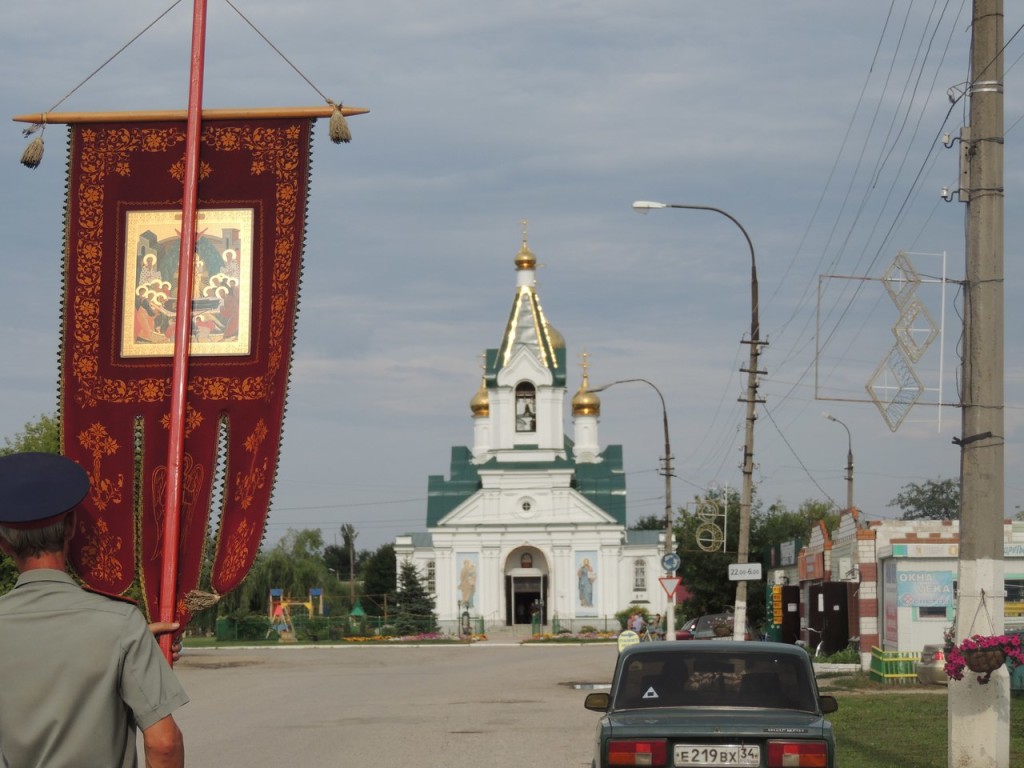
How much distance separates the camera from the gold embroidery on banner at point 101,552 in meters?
9.58

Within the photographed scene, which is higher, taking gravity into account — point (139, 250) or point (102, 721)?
point (139, 250)

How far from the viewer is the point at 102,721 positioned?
13.7 ft

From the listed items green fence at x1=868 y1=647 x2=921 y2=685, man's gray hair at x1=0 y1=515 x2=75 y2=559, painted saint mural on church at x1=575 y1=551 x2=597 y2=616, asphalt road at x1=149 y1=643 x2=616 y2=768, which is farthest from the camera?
painted saint mural on church at x1=575 y1=551 x2=597 y2=616

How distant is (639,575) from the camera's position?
8438 cm

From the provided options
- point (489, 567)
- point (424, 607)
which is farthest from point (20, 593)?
point (489, 567)

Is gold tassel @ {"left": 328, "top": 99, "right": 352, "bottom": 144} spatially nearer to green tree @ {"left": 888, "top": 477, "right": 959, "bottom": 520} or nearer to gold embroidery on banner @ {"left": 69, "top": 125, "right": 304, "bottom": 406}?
gold embroidery on banner @ {"left": 69, "top": 125, "right": 304, "bottom": 406}

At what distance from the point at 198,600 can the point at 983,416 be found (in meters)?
7.71

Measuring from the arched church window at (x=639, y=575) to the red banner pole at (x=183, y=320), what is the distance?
75.2 metres

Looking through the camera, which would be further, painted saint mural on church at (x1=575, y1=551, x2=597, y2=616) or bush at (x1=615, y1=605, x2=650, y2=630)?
painted saint mural on church at (x1=575, y1=551, x2=597, y2=616)

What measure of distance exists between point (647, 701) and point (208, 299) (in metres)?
4.17

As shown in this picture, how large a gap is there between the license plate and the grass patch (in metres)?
6.19

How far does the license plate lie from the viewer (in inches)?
383

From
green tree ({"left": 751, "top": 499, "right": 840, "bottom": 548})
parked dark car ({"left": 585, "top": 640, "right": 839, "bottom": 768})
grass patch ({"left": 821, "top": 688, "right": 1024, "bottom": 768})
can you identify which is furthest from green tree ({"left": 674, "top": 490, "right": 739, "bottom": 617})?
parked dark car ({"left": 585, "top": 640, "right": 839, "bottom": 768})

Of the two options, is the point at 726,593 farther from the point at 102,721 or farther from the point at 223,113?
the point at 102,721
